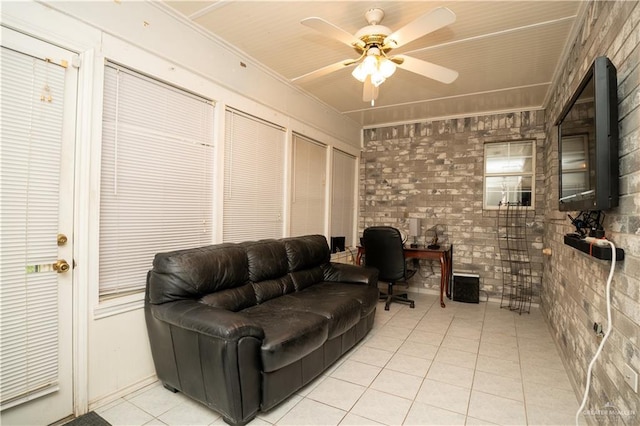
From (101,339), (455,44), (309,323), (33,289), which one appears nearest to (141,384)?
(101,339)

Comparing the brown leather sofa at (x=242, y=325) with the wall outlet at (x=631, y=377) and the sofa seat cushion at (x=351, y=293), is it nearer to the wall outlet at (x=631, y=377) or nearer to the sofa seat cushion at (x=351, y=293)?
the sofa seat cushion at (x=351, y=293)

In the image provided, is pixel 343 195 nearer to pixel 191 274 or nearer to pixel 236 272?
pixel 236 272

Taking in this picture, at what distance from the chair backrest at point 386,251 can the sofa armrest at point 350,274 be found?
2.06ft

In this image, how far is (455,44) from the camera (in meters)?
2.71

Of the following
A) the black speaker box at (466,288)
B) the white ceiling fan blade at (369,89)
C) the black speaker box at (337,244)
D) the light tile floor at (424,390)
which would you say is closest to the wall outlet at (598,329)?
the light tile floor at (424,390)

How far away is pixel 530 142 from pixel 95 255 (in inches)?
205

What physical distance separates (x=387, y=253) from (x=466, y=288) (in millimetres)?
1418

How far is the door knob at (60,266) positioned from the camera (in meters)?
1.79

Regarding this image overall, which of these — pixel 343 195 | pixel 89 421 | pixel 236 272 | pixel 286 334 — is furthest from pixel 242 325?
pixel 343 195

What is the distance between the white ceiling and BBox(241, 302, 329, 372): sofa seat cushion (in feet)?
7.39

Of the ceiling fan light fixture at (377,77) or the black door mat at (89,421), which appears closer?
the black door mat at (89,421)

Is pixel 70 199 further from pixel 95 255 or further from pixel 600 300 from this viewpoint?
pixel 600 300

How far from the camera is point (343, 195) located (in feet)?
16.6

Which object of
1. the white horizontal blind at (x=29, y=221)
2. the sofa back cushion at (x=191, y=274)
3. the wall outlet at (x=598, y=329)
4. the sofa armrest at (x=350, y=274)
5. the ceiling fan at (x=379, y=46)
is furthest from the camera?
the sofa armrest at (x=350, y=274)
